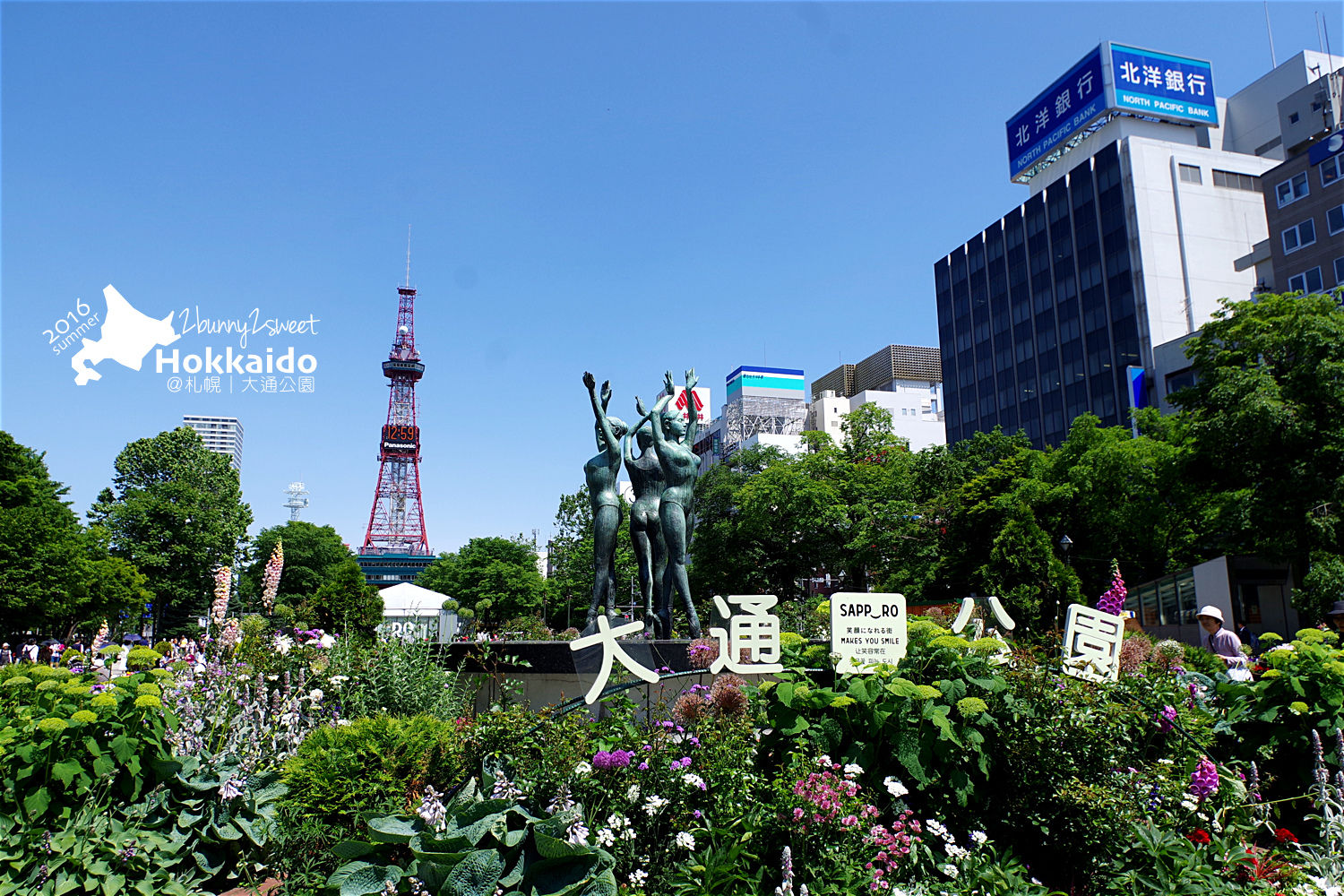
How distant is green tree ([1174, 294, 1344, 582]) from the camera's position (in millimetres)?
20547

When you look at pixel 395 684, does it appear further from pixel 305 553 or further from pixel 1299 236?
pixel 305 553

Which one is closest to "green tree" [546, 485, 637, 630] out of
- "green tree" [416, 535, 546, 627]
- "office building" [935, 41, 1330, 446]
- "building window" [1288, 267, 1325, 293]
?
"green tree" [416, 535, 546, 627]

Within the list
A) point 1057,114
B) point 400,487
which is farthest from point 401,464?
point 1057,114

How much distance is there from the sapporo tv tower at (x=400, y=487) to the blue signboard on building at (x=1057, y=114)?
79.1 meters

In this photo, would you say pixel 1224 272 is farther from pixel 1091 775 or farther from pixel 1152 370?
pixel 1091 775

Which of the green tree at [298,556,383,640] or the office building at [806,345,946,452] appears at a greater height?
the office building at [806,345,946,452]

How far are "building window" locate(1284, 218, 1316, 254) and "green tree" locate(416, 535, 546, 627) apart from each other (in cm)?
4734

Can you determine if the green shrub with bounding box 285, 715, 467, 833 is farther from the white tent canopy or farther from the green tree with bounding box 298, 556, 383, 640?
the white tent canopy

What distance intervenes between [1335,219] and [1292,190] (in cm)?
301

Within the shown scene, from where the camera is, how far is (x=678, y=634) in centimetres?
1234

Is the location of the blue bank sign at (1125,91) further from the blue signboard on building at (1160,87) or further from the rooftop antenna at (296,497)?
the rooftop antenna at (296,497)

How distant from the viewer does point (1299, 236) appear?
39.6 metres

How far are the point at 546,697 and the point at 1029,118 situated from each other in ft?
226

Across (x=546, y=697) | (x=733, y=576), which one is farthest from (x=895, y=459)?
(x=546, y=697)
